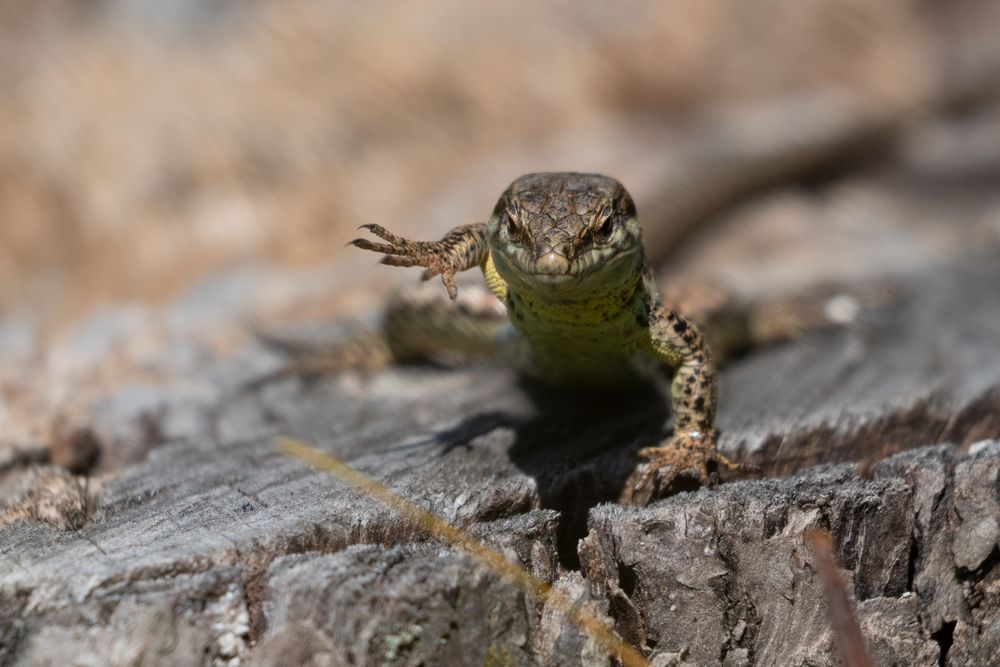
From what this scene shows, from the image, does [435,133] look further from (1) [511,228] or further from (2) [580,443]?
(1) [511,228]

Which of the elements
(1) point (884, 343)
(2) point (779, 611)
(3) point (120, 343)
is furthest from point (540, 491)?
(3) point (120, 343)

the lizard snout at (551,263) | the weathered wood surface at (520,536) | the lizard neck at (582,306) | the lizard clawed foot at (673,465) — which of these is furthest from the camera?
the lizard neck at (582,306)

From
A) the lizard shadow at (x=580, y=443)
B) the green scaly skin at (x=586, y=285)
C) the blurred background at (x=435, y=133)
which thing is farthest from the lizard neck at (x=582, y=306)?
the blurred background at (x=435, y=133)

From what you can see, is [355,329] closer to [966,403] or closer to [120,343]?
[120,343]

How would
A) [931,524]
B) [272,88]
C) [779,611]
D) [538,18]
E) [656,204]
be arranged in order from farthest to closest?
[538,18] → [272,88] → [656,204] → [931,524] → [779,611]

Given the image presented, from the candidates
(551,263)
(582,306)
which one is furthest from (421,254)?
(582,306)

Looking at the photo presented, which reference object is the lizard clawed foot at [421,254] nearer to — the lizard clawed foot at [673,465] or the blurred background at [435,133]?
the lizard clawed foot at [673,465]
